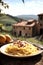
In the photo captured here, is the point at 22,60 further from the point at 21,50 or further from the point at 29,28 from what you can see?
the point at 29,28

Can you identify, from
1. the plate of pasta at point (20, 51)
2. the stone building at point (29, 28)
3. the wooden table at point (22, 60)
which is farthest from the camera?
the stone building at point (29, 28)

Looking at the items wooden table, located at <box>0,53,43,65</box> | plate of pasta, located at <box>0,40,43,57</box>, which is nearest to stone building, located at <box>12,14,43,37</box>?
plate of pasta, located at <box>0,40,43,57</box>

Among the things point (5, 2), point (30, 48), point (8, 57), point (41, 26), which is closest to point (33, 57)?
point (30, 48)

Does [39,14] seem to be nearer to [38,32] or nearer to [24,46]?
[38,32]

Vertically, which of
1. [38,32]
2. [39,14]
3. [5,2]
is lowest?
[38,32]

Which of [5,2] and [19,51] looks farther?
[5,2]

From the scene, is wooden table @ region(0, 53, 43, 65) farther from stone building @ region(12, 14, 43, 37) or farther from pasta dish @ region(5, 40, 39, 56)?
stone building @ region(12, 14, 43, 37)

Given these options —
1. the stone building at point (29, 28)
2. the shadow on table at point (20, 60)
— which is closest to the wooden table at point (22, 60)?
the shadow on table at point (20, 60)

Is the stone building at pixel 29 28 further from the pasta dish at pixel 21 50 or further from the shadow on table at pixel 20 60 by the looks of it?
the shadow on table at pixel 20 60

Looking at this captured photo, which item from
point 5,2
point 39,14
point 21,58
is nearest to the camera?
point 21,58
